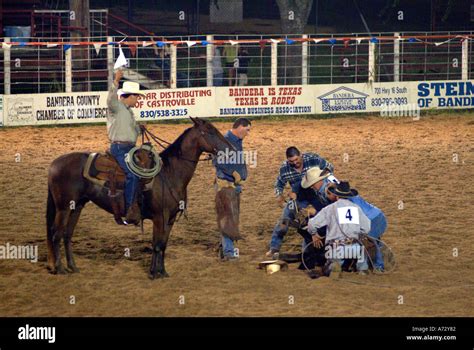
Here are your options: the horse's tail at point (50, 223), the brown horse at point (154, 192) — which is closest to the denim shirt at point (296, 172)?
the brown horse at point (154, 192)

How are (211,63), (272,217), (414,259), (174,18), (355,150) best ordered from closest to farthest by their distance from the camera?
(414,259) → (272,217) → (355,150) → (211,63) → (174,18)

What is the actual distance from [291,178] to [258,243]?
1195 millimetres

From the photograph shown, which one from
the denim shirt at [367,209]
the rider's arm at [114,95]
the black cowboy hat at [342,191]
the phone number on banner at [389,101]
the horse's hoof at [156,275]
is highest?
the phone number on banner at [389,101]

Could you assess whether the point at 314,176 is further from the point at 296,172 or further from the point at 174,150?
the point at 174,150

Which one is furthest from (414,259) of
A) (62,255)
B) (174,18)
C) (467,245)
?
(174,18)

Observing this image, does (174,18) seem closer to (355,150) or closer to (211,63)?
(211,63)

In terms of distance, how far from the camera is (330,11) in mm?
40844

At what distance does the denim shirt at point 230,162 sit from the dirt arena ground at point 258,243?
1.05 meters

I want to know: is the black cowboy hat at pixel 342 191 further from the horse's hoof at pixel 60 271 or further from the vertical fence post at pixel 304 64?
the vertical fence post at pixel 304 64

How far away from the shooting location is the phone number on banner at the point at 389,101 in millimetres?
25281

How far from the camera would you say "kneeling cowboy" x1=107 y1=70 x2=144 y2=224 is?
11648 mm

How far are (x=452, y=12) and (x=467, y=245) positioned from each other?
28.2m

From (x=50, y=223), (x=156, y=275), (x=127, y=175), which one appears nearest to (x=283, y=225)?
(x=156, y=275)

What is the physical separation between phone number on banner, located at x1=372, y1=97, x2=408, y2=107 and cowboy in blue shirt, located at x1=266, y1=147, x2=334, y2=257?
1288 centimetres
